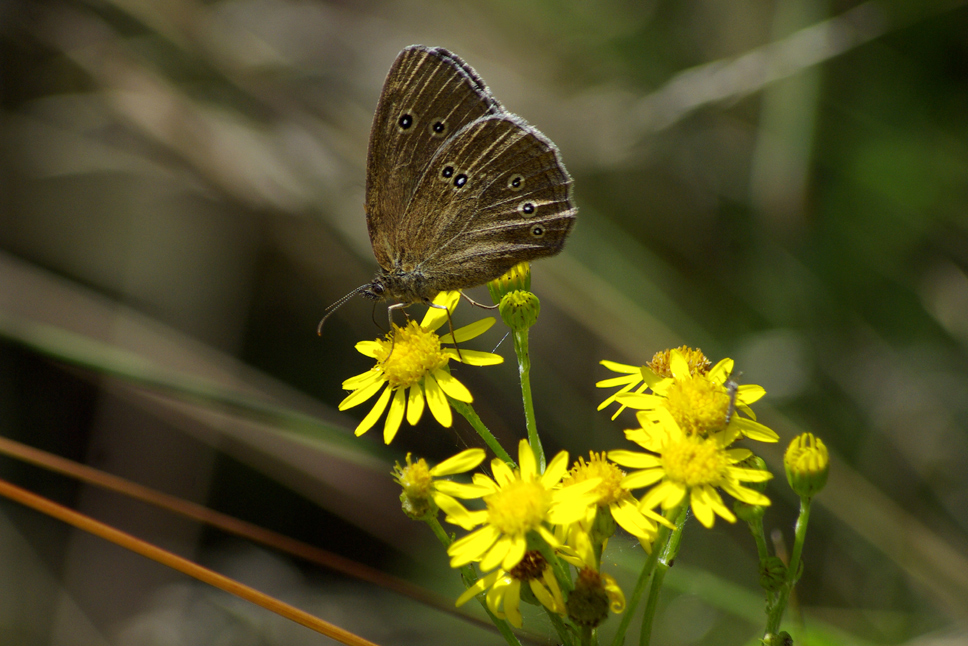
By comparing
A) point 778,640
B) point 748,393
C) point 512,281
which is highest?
point 512,281

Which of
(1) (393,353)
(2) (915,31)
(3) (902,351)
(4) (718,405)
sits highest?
(2) (915,31)

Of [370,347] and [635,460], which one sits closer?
[635,460]

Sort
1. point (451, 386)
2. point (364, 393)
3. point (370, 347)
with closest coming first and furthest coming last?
point (451, 386) → point (364, 393) → point (370, 347)

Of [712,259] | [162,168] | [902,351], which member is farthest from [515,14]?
[902,351]

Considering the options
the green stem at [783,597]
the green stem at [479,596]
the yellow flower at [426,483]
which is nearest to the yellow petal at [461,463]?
the yellow flower at [426,483]

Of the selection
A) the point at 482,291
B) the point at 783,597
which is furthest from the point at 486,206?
the point at 482,291

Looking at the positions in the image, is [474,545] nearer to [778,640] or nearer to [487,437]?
[487,437]

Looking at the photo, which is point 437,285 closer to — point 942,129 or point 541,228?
point 541,228

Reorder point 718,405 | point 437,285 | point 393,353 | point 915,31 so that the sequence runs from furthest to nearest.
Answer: point 915,31
point 437,285
point 393,353
point 718,405

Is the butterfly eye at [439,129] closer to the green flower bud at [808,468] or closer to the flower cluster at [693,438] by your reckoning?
the flower cluster at [693,438]
